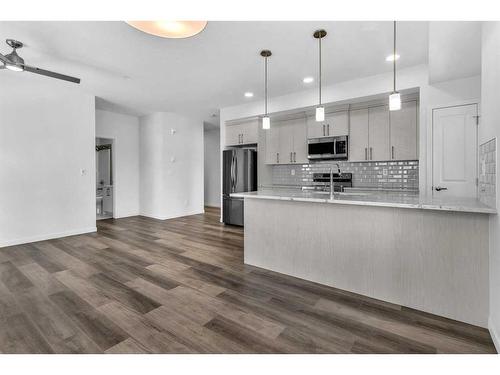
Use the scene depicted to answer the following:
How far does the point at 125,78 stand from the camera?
416 centimetres

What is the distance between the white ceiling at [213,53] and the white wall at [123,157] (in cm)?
177

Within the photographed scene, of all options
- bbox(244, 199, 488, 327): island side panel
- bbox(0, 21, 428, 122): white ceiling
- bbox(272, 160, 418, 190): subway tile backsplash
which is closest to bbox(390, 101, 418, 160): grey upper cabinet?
bbox(272, 160, 418, 190): subway tile backsplash

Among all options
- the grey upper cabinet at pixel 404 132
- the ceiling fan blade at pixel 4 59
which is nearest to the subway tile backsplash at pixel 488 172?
the grey upper cabinet at pixel 404 132

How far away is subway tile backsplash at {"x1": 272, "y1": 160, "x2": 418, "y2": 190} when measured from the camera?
4.29 meters

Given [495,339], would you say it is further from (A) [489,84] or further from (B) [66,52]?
(B) [66,52]

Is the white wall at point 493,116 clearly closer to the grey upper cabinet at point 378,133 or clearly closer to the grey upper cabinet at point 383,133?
the grey upper cabinet at point 383,133

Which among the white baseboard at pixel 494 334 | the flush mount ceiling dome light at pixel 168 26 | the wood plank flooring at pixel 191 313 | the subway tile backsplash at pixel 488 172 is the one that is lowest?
the wood plank flooring at pixel 191 313

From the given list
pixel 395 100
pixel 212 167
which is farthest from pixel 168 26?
pixel 212 167

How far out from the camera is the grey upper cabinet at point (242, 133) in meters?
5.69

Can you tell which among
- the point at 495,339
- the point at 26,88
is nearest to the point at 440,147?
the point at 495,339

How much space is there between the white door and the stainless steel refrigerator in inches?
132

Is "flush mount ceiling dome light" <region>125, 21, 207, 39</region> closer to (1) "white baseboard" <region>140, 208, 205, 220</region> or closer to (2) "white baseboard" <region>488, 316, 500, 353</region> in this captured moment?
(2) "white baseboard" <region>488, 316, 500, 353</region>

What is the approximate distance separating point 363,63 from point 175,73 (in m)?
2.81

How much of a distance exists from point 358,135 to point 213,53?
9.30ft
